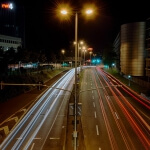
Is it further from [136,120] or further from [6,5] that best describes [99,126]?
[6,5]

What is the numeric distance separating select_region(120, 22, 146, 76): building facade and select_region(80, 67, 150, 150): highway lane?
42.5 m

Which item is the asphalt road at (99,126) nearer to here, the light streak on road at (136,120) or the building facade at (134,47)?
the light streak on road at (136,120)

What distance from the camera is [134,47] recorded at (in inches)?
3273

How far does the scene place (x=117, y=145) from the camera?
20.7 meters

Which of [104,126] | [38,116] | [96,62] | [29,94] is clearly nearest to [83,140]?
[104,126]

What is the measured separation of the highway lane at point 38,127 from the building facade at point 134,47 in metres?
51.4

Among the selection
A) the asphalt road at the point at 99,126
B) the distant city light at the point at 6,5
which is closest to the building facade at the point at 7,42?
the distant city light at the point at 6,5

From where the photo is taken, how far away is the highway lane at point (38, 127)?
2078cm

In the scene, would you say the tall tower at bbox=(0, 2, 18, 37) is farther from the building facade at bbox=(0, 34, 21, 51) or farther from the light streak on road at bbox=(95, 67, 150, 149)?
the light streak on road at bbox=(95, 67, 150, 149)

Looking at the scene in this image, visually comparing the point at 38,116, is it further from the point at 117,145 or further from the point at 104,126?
the point at 117,145

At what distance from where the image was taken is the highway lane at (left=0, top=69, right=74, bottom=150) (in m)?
20.8

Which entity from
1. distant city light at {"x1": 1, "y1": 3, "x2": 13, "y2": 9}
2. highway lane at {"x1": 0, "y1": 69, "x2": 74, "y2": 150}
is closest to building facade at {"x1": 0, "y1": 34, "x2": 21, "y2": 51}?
distant city light at {"x1": 1, "y1": 3, "x2": 13, "y2": 9}

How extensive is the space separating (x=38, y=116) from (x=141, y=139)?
45.1ft

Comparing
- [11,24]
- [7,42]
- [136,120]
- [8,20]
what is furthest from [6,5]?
[136,120]
